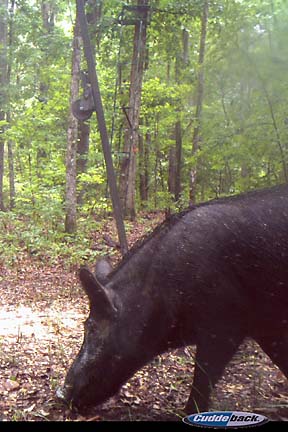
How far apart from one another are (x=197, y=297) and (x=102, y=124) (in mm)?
924

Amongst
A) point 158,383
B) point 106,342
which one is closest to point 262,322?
point 158,383

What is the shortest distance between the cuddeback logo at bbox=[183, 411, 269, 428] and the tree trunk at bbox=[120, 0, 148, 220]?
94 cm

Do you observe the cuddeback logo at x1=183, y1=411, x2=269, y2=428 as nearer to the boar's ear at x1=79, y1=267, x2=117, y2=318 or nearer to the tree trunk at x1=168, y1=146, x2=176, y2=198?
the boar's ear at x1=79, y1=267, x2=117, y2=318

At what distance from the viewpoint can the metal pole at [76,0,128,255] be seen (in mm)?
2543

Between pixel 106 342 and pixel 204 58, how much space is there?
1363 millimetres

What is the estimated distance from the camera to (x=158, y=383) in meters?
2.48

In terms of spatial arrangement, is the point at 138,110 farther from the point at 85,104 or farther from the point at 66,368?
the point at 66,368

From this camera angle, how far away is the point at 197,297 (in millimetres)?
2295

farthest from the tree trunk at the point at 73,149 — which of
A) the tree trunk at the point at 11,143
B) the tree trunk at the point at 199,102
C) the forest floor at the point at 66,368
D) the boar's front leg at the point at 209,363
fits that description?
the boar's front leg at the point at 209,363

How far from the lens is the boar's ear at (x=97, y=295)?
2.24 metres

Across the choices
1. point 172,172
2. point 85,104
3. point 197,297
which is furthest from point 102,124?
point 197,297

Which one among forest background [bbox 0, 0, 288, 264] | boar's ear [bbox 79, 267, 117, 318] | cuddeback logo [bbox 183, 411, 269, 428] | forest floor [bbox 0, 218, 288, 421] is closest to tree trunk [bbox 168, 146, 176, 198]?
forest background [bbox 0, 0, 288, 264]

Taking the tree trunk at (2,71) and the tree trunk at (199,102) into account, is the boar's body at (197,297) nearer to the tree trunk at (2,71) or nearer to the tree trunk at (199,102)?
the tree trunk at (199,102)

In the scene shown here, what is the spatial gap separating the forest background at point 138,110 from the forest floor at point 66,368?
0.75 ft
